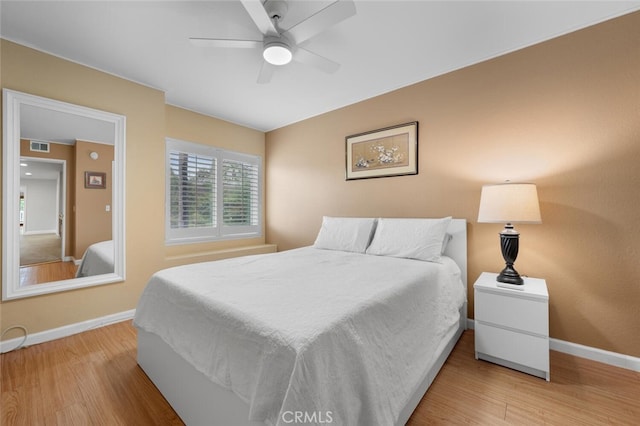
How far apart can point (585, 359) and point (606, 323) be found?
33cm

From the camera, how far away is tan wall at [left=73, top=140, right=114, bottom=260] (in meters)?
2.61

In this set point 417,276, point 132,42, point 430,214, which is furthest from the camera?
point 430,214

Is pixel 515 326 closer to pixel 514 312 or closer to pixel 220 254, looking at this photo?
pixel 514 312

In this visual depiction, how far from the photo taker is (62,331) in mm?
2393

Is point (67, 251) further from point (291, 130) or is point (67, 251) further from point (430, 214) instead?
point (430, 214)

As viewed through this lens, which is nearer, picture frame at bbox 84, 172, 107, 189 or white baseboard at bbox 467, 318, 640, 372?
white baseboard at bbox 467, 318, 640, 372

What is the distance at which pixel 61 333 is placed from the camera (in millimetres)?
2387

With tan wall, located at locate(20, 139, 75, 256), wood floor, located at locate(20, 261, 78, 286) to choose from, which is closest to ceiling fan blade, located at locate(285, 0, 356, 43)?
tan wall, located at locate(20, 139, 75, 256)

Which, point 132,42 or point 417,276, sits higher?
point 132,42

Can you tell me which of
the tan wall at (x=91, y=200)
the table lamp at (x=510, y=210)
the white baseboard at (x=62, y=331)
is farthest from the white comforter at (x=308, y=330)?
the tan wall at (x=91, y=200)

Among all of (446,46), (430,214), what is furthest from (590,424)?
(446,46)

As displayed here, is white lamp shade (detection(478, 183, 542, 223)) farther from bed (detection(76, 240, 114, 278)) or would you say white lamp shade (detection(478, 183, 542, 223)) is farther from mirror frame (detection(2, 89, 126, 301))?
mirror frame (detection(2, 89, 126, 301))

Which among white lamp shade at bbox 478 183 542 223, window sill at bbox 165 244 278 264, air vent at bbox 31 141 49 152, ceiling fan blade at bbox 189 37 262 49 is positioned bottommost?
window sill at bbox 165 244 278 264

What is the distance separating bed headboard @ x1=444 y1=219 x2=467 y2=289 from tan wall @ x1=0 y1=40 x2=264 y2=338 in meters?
3.03
